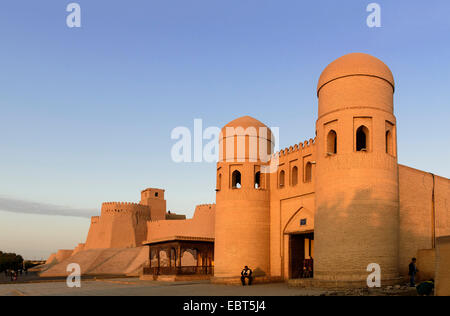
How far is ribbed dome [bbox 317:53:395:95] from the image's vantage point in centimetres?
1973

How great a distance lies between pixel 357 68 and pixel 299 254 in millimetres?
10942

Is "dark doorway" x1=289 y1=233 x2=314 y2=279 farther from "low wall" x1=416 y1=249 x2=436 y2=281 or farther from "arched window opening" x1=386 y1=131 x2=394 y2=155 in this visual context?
"arched window opening" x1=386 y1=131 x2=394 y2=155

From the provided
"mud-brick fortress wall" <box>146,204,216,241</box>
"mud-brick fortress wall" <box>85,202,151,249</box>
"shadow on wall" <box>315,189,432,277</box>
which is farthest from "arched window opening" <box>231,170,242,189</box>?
"mud-brick fortress wall" <box>85,202,151,249</box>

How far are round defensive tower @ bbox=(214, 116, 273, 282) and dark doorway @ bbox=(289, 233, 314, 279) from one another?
61.0 inches

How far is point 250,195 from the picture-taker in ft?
85.0

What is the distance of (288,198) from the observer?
24906mm

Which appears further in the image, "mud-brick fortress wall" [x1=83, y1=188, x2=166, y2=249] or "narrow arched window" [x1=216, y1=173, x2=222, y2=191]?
"mud-brick fortress wall" [x1=83, y1=188, x2=166, y2=249]

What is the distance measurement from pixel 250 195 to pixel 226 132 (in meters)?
4.17

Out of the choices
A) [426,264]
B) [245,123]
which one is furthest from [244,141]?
[426,264]

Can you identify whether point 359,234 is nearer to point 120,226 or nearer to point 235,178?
point 235,178

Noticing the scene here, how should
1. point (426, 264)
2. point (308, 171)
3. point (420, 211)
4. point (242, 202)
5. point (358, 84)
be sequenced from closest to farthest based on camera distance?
point (426, 264)
point (358, 84)
point (420, 211)
point (308, 171)
point (242, 202)

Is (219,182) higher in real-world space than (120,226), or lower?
higher
